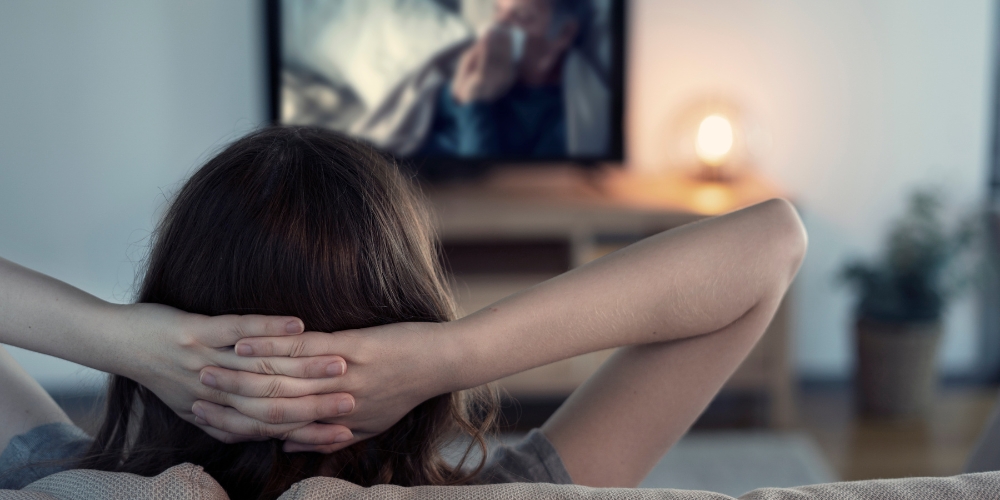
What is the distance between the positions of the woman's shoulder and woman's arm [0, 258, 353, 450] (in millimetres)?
181

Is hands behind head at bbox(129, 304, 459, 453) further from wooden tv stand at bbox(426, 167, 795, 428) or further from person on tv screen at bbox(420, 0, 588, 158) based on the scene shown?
person on tv screen at bbox(420, 0, 588, 158)

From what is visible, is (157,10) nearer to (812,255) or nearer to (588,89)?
(588,89)

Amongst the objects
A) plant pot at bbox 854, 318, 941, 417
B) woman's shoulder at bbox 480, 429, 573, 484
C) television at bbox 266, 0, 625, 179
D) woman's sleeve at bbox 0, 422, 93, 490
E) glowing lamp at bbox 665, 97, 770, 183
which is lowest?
plant pot at bbox 854, 318, 941, 417

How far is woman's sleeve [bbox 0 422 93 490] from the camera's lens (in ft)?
2.21

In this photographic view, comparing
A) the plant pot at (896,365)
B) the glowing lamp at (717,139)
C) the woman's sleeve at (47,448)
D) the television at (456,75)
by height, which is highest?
the television at (456,75)

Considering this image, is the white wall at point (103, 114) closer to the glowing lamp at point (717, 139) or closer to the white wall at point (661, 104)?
the white wall at point (661, 104)

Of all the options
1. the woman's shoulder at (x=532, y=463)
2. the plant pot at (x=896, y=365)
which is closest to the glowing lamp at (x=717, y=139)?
the plant pot at (x=896, y=365)

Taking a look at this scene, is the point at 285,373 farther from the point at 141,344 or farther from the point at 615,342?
the point at 615,342

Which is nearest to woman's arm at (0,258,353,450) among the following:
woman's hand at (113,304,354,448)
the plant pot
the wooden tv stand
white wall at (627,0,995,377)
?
woman's hand at (113,304,354,448)

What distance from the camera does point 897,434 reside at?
7.69ft

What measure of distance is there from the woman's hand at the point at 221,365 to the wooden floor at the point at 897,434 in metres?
1.81

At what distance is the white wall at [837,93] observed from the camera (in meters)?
2.63

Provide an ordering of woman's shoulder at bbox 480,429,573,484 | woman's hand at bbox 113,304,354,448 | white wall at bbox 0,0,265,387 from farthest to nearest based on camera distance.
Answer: white wall at bbox 0,0,265,387, woman's shoulder at bbox 480,429,573,484, woman's hand at bbox 113,304,354,448

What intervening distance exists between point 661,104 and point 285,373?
7.63ft
